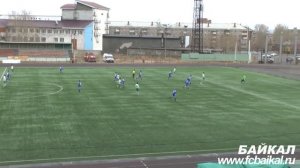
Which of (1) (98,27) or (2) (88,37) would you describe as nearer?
(2) (88,37)

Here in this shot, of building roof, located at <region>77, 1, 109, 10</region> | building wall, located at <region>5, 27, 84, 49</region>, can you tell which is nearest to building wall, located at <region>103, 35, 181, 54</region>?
building wall, located at <region>5, 27, 84, 49</region>

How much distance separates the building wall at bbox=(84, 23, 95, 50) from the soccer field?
2372 inches

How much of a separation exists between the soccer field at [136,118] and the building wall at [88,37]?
60256mm

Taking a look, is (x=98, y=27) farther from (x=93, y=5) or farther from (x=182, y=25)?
(x=182, y=25)

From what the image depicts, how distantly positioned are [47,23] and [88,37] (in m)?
11.9

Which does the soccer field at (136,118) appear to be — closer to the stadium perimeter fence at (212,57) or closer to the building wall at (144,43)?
the stadium perimeter fence at (212,57)

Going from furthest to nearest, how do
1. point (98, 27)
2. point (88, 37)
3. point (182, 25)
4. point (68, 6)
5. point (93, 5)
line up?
point (182, 25), point (93, 5), point (98, 27), point (68, 6), point (88, 37)

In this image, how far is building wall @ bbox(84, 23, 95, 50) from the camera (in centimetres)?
12112

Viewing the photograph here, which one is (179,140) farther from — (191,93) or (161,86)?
(161,86)

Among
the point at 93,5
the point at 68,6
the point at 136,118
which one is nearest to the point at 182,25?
the point at 93,5

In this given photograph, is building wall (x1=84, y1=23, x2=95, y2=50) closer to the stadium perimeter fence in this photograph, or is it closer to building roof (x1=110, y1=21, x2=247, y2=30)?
the stadium perimeter fence

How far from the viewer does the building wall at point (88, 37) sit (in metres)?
121

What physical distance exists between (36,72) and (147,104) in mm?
32121

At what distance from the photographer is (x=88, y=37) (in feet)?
400
